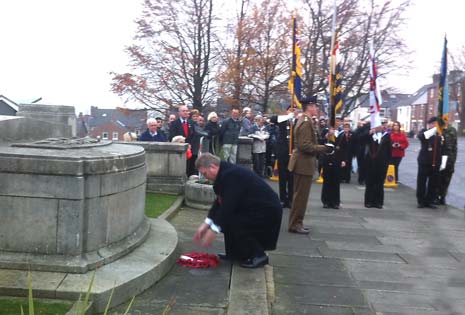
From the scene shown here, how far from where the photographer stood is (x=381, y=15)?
26.1 m

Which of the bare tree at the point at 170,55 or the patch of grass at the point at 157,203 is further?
the bare tree at the point at 170,55

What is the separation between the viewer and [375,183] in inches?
444

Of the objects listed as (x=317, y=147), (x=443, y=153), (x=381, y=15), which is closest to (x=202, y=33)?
(x=381, y=15)

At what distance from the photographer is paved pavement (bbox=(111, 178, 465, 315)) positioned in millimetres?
4805

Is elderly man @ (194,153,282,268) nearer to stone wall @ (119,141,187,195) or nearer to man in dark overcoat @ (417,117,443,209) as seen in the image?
stone wall @ (119,141,187,195)

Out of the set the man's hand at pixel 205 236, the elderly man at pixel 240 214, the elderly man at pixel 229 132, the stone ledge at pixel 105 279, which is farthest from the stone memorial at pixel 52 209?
the elderly man at pixel 229 132

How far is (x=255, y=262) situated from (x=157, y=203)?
389 centimetres

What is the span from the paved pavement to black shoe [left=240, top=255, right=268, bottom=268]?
0.13 m

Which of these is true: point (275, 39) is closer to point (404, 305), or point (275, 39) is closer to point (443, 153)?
point (443, 153)

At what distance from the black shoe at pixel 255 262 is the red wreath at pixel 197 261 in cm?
34

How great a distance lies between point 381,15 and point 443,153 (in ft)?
54.3

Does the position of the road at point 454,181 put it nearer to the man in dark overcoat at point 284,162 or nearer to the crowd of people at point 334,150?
the crowd of people at point 334,150

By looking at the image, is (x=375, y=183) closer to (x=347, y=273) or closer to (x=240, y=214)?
(x=347, y=273)

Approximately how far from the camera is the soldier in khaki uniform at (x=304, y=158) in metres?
7.90
